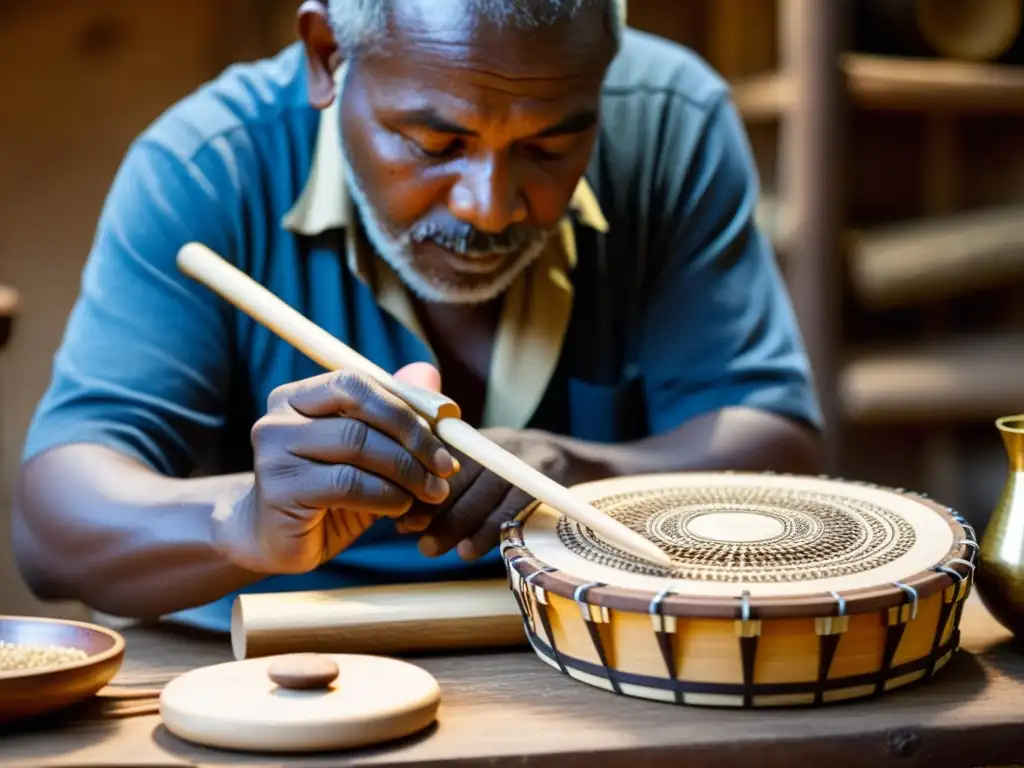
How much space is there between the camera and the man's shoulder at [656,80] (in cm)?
231

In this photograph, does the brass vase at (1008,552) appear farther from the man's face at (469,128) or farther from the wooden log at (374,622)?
the man's face at (469,128)

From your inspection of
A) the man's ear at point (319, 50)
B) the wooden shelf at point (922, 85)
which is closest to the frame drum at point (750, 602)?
the man's ear at point (319, 50)

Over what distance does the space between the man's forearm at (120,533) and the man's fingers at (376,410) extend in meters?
0.24

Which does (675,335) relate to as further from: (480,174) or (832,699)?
(832,699)

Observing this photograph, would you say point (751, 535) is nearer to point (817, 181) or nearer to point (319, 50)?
point (319, 50)

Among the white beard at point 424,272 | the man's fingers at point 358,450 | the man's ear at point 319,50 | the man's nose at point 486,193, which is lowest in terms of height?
the man's fingers at point 358,450

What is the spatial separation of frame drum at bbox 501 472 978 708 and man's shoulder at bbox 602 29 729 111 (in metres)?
0.95

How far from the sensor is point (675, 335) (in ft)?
7.29

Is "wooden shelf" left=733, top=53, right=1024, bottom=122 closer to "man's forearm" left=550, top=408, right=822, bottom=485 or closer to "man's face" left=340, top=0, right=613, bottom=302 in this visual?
"man's forearm" left=550, top=408, right=822, bottom=485

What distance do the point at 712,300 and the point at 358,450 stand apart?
0.90 m

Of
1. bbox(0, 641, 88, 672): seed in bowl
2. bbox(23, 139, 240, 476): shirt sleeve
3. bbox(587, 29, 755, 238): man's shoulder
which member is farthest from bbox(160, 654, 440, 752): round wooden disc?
bbox(587, 29, 755, 238): man's shoulder

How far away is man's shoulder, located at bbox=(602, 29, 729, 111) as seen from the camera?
90.9 inches

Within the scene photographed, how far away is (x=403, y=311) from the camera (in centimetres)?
210

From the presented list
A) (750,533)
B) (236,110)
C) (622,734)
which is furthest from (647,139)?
(622,734)
